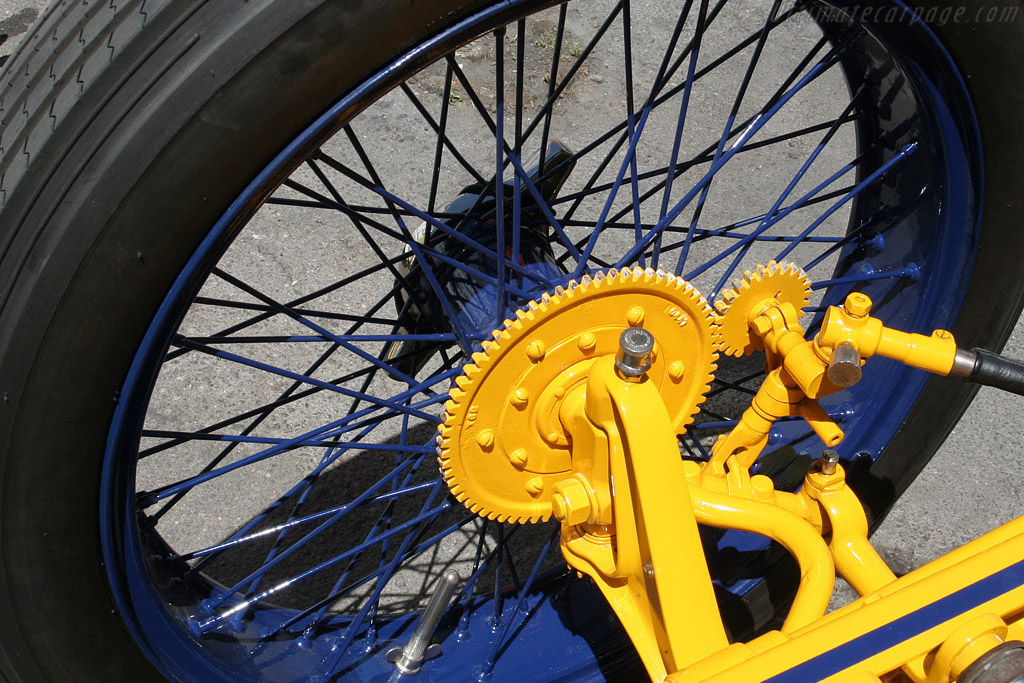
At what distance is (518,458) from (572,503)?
0.10m

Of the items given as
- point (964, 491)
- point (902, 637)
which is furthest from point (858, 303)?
point (964, 491)

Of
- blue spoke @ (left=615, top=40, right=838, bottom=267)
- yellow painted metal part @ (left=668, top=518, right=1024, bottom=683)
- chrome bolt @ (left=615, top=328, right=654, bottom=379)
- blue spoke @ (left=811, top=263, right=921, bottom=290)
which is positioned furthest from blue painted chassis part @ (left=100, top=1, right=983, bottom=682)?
yellow painted metal part @ (left=668, top=518, right=1024, bottom=683)

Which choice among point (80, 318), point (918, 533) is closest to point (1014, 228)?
point (918, 533)

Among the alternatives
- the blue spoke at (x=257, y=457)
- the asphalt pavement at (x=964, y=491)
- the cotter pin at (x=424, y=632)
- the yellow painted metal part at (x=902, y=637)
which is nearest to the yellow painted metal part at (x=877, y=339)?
the yellow painted metal part at (x=902, y=637)

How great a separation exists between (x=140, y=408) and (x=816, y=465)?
859 mm

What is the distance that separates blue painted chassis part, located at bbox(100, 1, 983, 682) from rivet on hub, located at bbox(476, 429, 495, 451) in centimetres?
42

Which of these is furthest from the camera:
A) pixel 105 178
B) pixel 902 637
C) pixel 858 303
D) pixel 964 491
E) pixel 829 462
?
pixel 964 491

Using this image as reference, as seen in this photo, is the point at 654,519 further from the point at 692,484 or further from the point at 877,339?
the point at 877,339

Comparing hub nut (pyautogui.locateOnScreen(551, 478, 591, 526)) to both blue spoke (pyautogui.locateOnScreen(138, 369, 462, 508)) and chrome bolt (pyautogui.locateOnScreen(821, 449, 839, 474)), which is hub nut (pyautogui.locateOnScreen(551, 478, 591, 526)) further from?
chrome bolt (pyautogui.locateOnScreen(821, 449, 839, 474))

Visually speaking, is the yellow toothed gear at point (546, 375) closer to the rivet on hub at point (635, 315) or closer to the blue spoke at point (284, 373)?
the rivet on hub at point (635, 315)

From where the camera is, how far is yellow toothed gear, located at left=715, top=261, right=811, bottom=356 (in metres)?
1.26

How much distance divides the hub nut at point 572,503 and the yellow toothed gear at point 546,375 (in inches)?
3.0

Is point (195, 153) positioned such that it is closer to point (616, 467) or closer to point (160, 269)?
Result: point (160, 269)

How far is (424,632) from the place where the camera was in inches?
55.5
